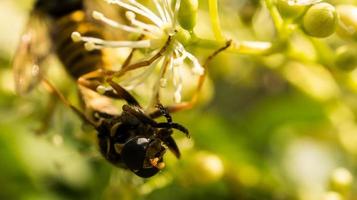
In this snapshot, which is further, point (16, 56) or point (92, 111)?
point (16, 56)

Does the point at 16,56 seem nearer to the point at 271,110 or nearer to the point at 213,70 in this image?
the point at 213,70

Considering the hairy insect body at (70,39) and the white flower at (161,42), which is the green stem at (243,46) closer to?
the white flower at (161,42)

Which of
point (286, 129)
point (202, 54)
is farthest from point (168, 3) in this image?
point (286, 129)

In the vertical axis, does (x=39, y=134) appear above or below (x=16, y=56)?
below

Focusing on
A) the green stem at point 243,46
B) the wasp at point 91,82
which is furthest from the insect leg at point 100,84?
the green stem at point 243,46

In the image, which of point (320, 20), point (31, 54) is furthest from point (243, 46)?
point (31, 54)

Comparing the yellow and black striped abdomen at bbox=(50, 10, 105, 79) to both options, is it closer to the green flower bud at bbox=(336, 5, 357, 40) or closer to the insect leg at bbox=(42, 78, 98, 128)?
the insect leg at bbox=(42, 78, 98, 128)

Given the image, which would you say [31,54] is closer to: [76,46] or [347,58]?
[76,46]
